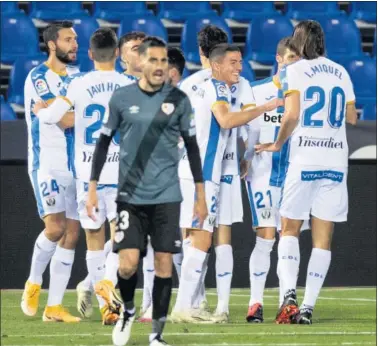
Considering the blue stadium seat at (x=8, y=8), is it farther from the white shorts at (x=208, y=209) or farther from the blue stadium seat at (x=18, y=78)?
the white shorts at (x=208, y=209)

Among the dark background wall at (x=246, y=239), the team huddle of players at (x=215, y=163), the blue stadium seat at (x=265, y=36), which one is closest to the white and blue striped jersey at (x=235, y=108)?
the team huddle of players at (x=215, y=163)

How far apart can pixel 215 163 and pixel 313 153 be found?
65 cm

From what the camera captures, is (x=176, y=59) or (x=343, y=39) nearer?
(x=176, y=59)

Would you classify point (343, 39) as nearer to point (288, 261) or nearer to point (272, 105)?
point (288, 261)

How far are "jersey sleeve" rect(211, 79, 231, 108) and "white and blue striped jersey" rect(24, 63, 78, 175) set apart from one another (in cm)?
118

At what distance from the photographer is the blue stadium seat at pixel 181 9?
53.5 ft

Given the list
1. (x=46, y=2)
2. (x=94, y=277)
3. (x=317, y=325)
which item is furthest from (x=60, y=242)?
(x=46, y=2)

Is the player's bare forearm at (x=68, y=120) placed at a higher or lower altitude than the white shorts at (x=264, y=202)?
higher

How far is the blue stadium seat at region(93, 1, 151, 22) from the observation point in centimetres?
1611

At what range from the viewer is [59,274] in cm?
939

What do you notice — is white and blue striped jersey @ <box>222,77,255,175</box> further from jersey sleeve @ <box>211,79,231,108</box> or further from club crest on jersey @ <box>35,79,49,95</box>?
club crest on jersey @ <box>35,79,49,95</box>

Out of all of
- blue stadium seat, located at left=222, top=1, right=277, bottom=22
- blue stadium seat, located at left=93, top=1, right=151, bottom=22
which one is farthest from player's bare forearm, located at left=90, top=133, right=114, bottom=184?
blue stadium seat, located at left=222, top=1, right=277, bottom=22

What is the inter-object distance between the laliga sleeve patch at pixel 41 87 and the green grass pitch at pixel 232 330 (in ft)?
5.26

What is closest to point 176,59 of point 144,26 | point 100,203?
point 100,203
